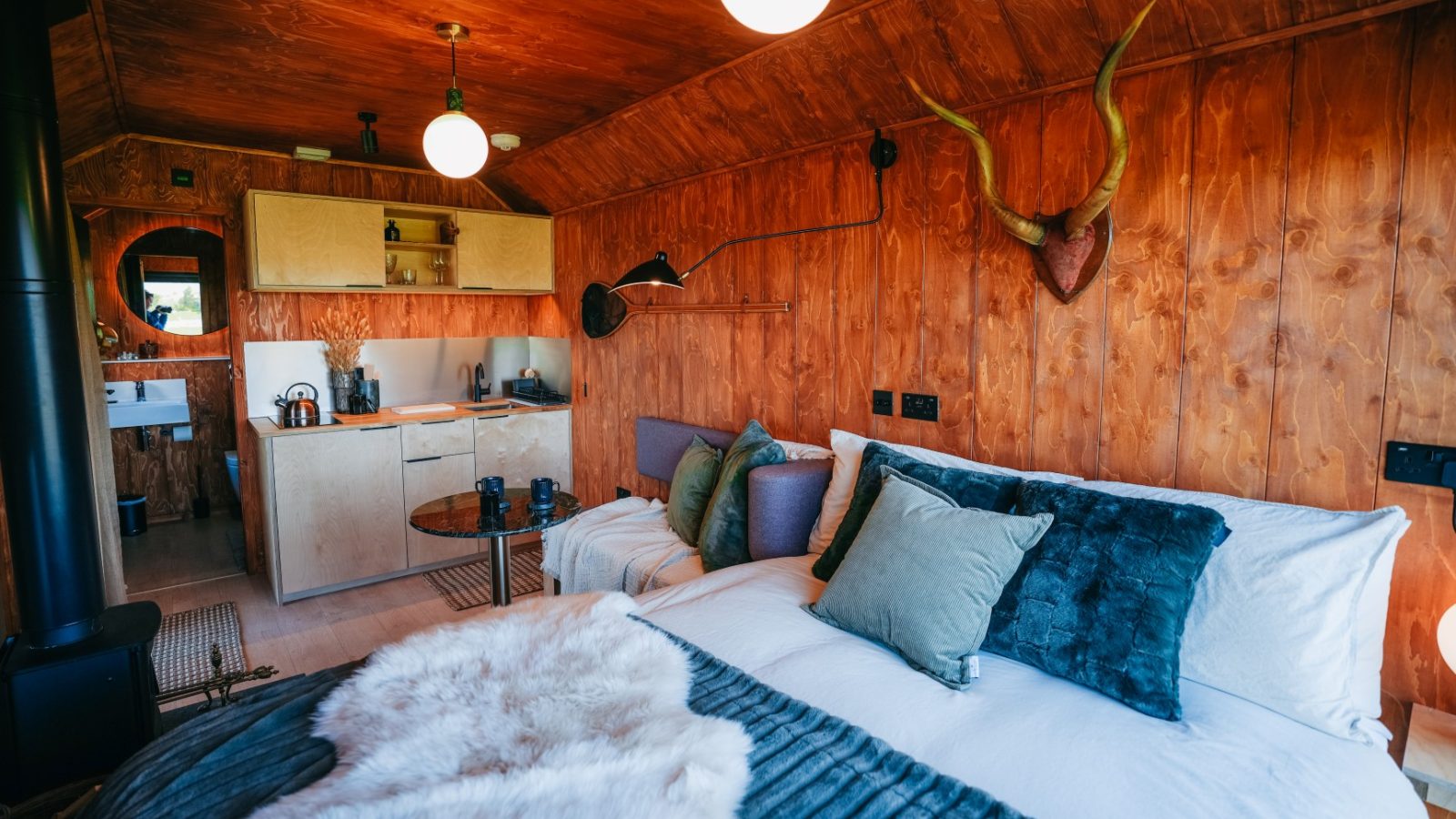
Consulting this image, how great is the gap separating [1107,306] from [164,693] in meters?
3.71

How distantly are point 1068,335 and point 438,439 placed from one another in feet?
11.5

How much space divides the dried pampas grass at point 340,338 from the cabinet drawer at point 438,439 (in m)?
0.73

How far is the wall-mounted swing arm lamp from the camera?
285cm

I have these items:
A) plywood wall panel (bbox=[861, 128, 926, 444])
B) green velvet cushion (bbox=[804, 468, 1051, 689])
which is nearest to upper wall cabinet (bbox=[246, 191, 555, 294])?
plywood wall panel (bbox=[861, 128, 926, 444])

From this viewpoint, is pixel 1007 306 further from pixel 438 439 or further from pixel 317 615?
pixel 317 615

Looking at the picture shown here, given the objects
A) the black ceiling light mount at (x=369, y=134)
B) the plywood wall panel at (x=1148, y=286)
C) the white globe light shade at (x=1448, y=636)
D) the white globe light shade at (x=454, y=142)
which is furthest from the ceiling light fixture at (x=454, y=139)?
the white globe light shade at (x=1448, y=636)

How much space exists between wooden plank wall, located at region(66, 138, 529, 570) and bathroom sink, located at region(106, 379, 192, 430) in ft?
1.17

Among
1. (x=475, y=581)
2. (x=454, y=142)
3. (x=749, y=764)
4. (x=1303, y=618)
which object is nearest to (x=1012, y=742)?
(x=749, y=764)

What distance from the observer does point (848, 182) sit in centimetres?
305

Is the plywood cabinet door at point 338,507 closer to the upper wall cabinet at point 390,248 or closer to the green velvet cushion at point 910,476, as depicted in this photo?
the upper wall cabinet at point 390,248

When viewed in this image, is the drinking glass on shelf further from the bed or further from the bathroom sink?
the bed

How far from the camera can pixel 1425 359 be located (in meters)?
1.77

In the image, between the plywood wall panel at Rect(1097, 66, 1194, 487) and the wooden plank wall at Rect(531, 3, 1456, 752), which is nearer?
the wooden plank wall at Rect(531, 3, 1456, 752)

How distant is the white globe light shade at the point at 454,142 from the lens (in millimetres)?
2672
